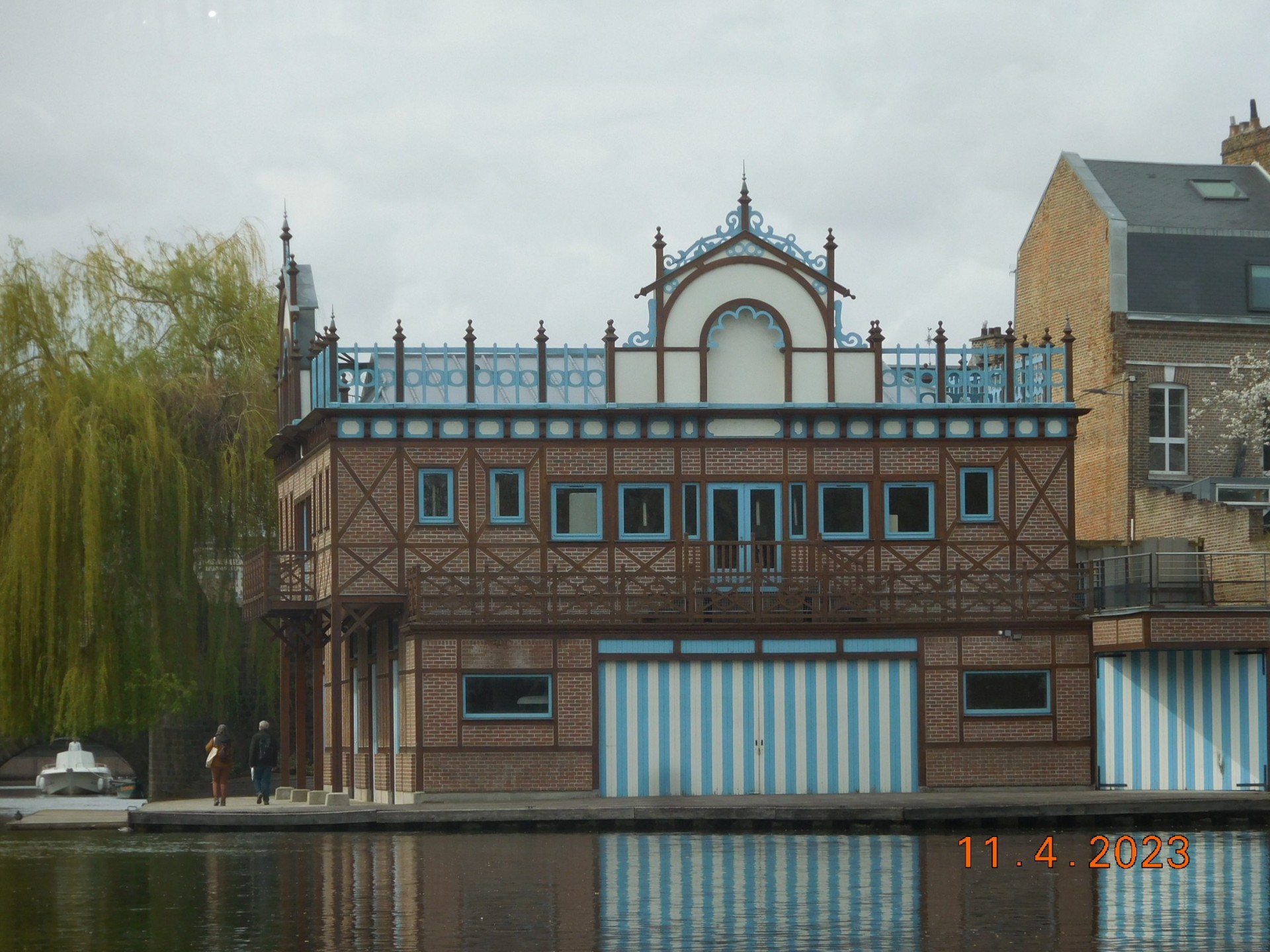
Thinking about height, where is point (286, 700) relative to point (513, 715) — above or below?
below

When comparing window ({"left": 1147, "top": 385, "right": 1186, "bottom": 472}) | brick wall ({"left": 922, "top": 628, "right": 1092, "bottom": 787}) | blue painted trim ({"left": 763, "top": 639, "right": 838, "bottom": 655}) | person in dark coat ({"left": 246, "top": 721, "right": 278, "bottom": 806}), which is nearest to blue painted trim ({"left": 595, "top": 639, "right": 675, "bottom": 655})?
blue painted trim ({"left": 763, "top": 639, "right": 838, "bottom": 655})

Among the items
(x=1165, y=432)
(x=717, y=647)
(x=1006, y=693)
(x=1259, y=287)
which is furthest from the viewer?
(x=1259, y=287)

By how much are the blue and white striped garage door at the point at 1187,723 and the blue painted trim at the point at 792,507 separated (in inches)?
217

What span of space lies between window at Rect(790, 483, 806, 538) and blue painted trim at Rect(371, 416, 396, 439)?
21.2 feet

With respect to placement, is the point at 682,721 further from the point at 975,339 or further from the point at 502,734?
the point at 975,339

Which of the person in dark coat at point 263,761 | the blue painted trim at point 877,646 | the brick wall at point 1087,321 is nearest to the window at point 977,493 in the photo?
the blue painted trim at point 877,646

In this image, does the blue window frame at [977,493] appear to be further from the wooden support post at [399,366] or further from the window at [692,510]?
the wooden support post at [399,366]

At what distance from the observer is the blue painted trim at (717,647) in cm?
3509

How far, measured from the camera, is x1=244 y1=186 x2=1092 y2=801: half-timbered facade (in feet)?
115

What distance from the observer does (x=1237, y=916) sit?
1767 cm

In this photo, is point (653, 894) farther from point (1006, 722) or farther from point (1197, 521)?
point (1197, 521)

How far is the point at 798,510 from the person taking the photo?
36.7 meters

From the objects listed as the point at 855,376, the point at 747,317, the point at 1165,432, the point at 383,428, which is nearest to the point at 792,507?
the point at 855,376

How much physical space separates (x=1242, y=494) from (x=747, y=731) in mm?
15126
